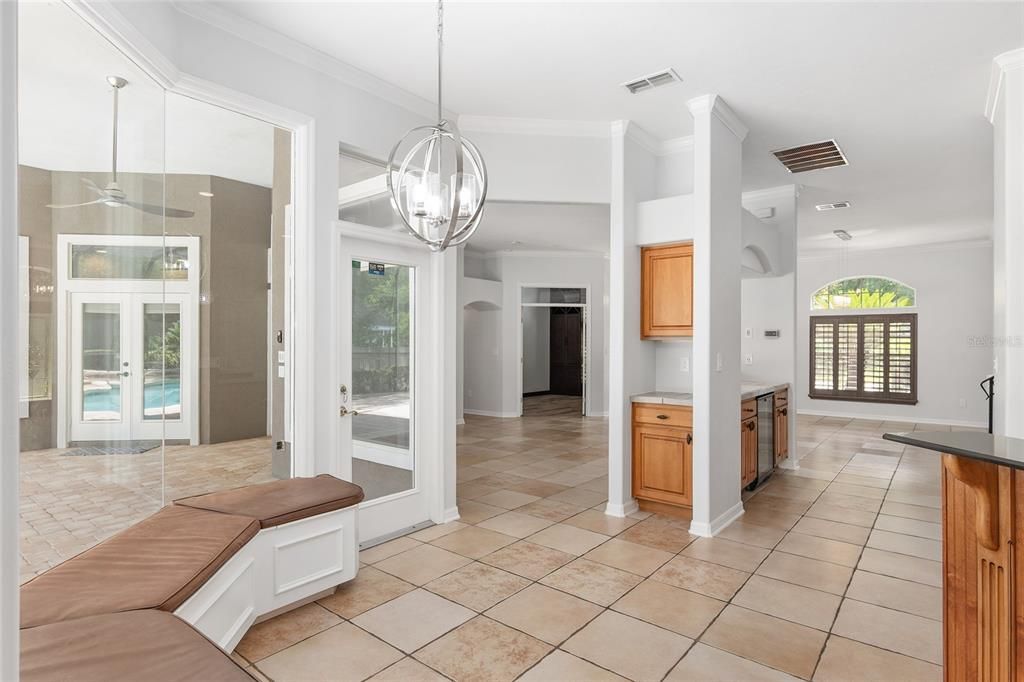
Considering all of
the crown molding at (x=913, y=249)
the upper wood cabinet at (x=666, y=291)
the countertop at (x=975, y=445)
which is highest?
the crown molding at (x=913, y=249)

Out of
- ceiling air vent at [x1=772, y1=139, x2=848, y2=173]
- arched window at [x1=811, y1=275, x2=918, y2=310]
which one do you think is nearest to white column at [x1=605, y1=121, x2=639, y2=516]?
ceiling air vent at [x1=772, y1=139, x2=848, y2=173]

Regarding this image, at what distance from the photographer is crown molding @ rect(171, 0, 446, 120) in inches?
119

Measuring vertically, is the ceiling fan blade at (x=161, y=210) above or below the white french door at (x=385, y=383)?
above

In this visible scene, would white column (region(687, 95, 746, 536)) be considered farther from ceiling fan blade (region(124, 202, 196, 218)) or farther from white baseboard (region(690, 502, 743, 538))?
ceiling fan blade (region(124, 202, 196, 218))

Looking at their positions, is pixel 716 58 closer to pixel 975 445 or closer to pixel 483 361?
pixel 975 445

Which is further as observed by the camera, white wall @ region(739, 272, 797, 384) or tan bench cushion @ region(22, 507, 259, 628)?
white wall @ region(739, 272, 797, 384)

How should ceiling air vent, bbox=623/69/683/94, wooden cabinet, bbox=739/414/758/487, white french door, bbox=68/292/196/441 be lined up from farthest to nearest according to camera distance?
wooden cabinet, bbox=739/414/758/487 < ceiling air vent, bbox=623/69/683/94 < white french door, bbox=68/292/196/441

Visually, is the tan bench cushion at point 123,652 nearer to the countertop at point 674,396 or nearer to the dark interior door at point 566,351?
the countertop at point 674,396

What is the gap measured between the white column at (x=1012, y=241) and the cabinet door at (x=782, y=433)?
2.41 m

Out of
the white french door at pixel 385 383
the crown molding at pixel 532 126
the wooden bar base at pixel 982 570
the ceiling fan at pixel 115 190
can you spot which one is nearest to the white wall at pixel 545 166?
the crown molding at pixel 532 126

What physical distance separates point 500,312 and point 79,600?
27.9 feet

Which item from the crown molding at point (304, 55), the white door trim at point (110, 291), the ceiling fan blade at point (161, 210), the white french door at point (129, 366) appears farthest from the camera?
the crown molding at point (304, 55)

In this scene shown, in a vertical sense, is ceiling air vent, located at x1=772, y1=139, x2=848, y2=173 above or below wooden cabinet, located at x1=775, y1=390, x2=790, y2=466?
above

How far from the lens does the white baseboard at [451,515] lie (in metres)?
4.41
